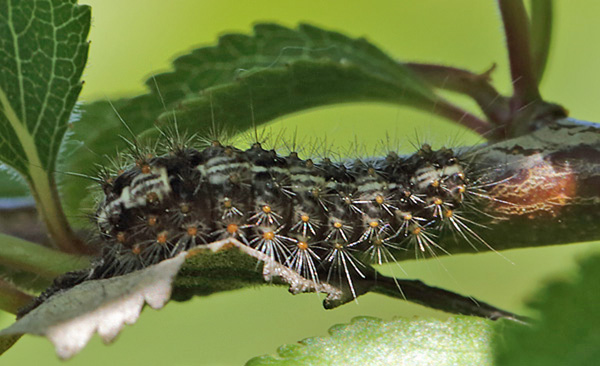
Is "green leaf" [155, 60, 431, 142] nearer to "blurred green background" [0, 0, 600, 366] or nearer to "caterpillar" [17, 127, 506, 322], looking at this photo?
"caterpillar" [17, 127, 506, 322]

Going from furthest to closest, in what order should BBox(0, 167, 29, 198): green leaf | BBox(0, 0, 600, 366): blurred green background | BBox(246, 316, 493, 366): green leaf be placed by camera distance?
BBox(0, 0, 600, 366): blurred green background → BBox(0, 167, 29, 198): green leaf → BBox(246, 316, 493, 366): green leaf

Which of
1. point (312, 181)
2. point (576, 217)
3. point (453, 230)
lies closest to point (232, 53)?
point (312, 181)

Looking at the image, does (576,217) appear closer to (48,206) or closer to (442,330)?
(442,330)

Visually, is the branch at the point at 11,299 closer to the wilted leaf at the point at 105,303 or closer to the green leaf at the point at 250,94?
the wilted leaf at the point at 105,303

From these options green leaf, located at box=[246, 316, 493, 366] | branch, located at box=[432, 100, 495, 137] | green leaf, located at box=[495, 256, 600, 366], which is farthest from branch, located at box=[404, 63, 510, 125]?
green leaf, located at box=[495, 256, 600, 366]

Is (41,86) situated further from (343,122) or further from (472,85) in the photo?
(343,122)

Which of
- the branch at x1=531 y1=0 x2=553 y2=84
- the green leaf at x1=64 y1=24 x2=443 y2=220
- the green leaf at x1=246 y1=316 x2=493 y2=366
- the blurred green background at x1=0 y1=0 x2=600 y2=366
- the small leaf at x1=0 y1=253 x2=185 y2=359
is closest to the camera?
the small leaf at x1=0 y1=253 x2=185 y2=359
